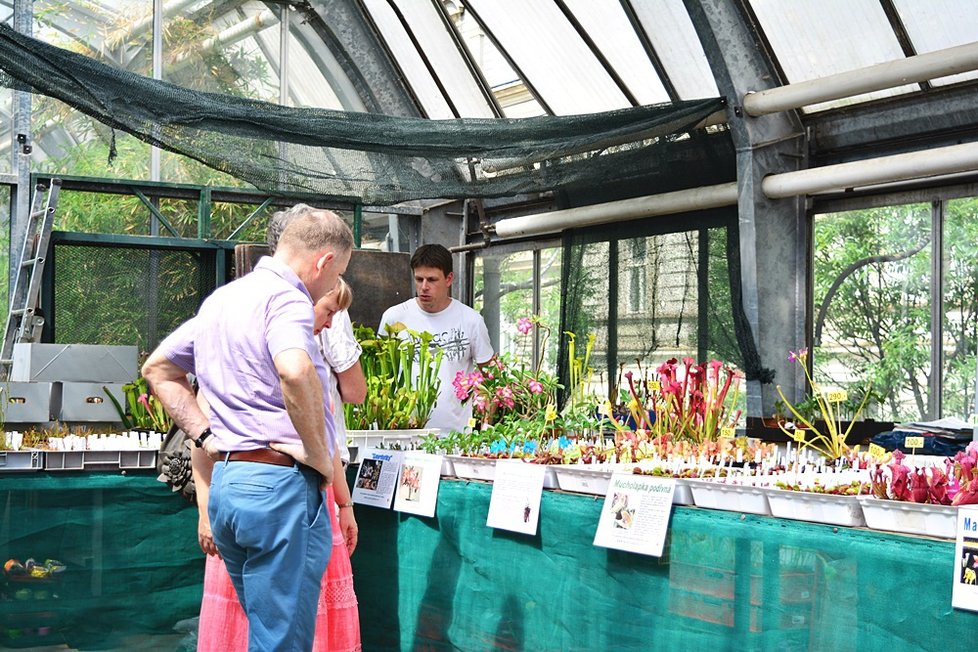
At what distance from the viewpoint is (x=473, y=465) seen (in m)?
3.46

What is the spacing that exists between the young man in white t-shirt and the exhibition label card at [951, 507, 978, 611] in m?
2.58

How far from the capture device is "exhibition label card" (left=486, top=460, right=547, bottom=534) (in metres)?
3.11

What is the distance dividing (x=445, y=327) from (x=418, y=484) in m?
1.11

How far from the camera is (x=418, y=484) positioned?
12.0ft

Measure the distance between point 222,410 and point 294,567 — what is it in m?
0.36

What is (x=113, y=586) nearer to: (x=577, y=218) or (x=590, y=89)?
(x=577, y=218)

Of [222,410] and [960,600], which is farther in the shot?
[222,410]

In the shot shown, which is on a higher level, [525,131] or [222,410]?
[525,131]

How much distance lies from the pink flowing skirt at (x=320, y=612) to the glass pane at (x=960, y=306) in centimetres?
421

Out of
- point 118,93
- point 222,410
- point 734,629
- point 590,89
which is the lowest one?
point 734,629

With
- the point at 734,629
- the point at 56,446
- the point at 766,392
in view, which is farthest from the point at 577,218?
the point at 734,629

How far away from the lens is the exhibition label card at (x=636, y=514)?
269 cm

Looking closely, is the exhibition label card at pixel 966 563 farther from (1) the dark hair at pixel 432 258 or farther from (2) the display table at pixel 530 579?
(1) the dark hair at pixel 432 258

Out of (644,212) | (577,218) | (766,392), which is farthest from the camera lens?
(577,218)
